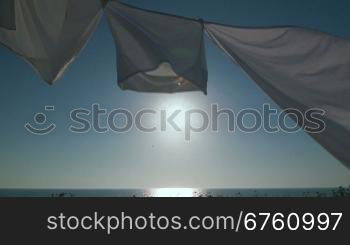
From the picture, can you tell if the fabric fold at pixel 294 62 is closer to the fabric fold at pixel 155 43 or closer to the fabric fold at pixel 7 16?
the fabric fold at pixel 155 43

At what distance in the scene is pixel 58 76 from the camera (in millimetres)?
1729

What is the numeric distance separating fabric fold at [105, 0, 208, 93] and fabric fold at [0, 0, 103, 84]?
0.11 m

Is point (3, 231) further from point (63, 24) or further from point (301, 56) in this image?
point (301, 56)

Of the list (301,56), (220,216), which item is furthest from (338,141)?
(220,216)

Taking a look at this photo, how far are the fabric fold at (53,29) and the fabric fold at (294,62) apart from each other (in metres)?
0.54

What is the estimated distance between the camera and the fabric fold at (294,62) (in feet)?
5.85

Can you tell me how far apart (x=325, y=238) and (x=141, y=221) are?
0.89m

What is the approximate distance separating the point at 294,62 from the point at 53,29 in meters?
1.05

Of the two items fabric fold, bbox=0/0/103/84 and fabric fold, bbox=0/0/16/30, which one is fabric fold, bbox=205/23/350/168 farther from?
fabric fold, bbox=0/0/16/30

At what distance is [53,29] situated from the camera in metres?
1.71

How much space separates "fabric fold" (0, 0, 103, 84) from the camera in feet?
5.57

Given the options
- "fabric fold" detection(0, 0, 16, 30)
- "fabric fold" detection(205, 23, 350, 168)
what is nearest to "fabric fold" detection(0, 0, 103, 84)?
"fabric fold" detection(0, 0, 16, 30)

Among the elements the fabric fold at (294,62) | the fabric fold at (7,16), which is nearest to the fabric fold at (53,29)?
the fabric fold at (7,16)

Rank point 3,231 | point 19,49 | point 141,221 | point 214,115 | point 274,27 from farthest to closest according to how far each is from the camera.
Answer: point 214,115
point 141,221
point 3,231
point 274,27
point 19,49
